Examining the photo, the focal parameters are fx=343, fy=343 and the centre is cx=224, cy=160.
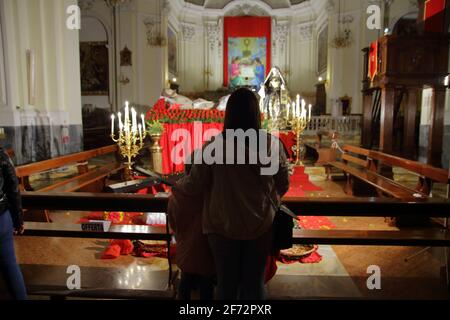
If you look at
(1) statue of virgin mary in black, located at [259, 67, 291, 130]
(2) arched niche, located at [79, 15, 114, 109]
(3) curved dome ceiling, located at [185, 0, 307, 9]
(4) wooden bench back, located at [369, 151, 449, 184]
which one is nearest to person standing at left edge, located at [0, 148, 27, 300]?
(4) wooden bench back, located at [369, 151, 449, 184]

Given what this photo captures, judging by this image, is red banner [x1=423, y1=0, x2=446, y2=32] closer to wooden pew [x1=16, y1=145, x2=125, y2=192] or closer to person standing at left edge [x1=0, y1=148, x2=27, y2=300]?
wooden pew [x1=16, y1=145, x2=125, y2=192]

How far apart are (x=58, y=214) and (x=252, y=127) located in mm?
4374

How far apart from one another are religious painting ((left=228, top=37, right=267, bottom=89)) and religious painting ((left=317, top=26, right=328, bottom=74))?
301cm

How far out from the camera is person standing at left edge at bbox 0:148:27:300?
7.19 ft

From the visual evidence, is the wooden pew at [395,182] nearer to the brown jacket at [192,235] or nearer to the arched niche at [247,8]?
the brown jacket at [192,235]

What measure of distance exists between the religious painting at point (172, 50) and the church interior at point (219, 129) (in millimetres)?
140

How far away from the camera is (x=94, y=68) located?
1537 cm

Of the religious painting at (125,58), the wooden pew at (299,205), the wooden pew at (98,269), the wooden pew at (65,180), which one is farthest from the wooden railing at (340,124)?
the wooden pew at (98,269)

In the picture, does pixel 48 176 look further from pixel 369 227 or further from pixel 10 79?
pixel 369 227

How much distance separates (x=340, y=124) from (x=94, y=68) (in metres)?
10.8

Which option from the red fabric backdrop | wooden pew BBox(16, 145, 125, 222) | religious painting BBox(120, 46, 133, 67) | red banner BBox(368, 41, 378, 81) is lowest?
wooden pew BBox(16, 145, 125, 222)

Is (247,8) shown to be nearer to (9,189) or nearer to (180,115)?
(180,115)

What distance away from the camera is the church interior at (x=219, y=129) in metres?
Result: 2.76

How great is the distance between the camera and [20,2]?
22.9 feet
